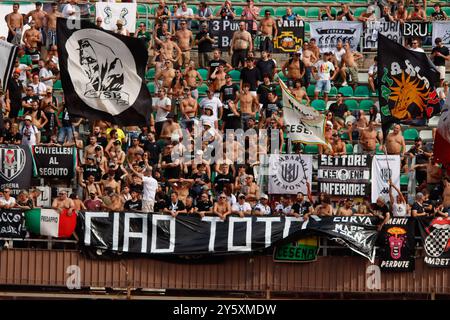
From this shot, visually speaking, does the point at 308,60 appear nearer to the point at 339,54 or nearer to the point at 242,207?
the point at 339,54

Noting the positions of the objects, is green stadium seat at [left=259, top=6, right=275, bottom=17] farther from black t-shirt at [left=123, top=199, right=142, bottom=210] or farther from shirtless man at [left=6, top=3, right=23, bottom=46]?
black t-shirt at [left=123, top=199, right=142, bottom=210]

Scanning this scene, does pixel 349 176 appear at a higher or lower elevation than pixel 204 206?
higher

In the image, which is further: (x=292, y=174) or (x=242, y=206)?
(x=292, y=174)

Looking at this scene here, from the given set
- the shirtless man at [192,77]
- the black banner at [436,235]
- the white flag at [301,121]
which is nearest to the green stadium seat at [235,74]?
the shirtless man at [192,77]

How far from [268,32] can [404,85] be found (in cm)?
824

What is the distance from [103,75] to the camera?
908 inches

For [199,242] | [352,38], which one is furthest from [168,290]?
[352,38]

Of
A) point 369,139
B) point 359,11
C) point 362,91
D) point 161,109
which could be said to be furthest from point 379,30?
point 161,109

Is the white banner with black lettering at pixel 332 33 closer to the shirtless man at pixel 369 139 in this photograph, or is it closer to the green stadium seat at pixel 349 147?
the green stadium seat at pixel 349 147

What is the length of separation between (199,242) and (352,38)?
9.15 metres

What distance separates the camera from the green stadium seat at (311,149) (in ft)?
92.5

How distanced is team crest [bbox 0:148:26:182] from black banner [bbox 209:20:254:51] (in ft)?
23.3

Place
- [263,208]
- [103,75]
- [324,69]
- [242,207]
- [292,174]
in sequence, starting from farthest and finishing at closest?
[324,69] → [292,174] → [263,208] → [242,207] → [103,75]
